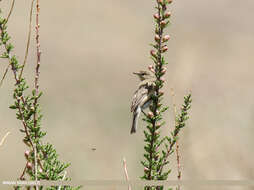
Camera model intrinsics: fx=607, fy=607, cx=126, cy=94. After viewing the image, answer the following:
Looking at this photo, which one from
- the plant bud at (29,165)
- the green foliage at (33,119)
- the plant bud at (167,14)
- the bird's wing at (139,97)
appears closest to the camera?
the plant bud at (29,165)

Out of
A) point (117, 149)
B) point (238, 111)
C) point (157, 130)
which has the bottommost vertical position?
point (117, 149)

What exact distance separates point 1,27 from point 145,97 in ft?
10.4

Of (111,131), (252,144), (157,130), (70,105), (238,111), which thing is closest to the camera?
(157,130)

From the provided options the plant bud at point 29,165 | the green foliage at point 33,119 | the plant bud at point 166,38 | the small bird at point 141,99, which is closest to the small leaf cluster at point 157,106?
the plant bud at point 166,38

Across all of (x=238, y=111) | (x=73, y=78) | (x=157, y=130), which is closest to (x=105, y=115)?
(x=73, y=78)

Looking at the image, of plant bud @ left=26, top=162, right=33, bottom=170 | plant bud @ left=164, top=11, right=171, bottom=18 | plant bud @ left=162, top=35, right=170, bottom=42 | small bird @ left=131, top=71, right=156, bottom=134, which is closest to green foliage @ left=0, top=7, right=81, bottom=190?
plant bud @ left=26, top=162, right=33, bottom=170

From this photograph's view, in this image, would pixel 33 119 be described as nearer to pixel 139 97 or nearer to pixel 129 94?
pixel 139 97

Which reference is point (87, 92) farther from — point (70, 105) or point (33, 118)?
point (33, 118)

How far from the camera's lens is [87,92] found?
35.6 metres

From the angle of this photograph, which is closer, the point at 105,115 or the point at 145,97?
the point at 145,97

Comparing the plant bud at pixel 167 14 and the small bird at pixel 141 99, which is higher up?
the plant bud at pixel 167 14

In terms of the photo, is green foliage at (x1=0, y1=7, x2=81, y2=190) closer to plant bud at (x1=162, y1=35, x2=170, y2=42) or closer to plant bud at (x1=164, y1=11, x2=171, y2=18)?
plant bud at (x1=162, y1=35, x2=170, y2=42)

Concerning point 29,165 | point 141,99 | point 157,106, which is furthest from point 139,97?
point 29,165

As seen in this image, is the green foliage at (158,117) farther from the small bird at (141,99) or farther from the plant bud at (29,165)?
the small bird at (141,99)
